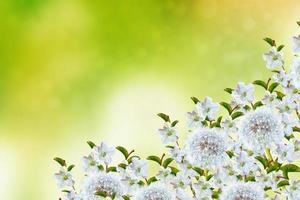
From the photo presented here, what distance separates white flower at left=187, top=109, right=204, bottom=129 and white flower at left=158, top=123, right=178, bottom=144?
0.10 ft

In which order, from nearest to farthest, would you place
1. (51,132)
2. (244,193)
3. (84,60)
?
(244,193), (51,132), (84,60)

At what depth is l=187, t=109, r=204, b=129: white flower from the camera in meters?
1.43

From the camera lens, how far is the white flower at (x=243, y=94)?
1.42m

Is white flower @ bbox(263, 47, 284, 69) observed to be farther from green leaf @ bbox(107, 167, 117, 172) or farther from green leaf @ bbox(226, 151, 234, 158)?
green leaf @ bbox(107, 167, 117, 172)

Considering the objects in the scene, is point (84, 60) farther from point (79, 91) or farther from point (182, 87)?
point (182, 87)

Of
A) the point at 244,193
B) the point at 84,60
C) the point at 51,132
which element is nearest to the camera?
the point at 244,193

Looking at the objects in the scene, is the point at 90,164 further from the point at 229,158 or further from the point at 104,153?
the point at 229,158

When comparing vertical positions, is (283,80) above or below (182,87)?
below

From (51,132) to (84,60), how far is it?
27 centimetres

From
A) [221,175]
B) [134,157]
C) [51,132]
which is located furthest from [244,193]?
[51,132]

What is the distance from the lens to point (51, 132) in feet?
7.30

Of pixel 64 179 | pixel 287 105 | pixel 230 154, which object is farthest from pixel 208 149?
pixel 64 179

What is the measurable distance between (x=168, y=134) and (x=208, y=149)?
0.27ft

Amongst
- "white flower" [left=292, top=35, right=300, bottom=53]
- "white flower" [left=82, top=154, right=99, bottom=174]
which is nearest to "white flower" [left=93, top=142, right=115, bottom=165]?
"white flower" [left=82, top=154, right=99, bottom=174]
